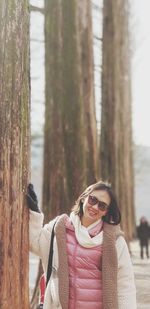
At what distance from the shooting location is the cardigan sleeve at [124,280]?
3990mm

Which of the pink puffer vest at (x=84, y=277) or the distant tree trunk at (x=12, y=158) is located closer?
the pink puffer vest at (x=84, y=277)

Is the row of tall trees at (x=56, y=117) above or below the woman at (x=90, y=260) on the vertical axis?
above

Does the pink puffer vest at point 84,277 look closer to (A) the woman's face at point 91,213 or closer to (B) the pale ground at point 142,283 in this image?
(A) the woman's face at point 91,213

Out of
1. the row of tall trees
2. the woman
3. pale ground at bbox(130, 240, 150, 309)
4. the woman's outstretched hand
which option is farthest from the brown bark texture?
A: the woman

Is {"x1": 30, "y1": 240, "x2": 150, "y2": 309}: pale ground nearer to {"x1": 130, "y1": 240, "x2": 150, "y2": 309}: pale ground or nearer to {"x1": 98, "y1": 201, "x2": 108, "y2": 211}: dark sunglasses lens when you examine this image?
{"x1": 130, "y1": 240, "x2": 150, "y2": 309}: pale ground

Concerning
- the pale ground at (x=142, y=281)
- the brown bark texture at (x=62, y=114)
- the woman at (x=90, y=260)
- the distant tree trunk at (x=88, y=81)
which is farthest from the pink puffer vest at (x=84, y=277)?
the distant tree trunk at (x=88, y=81)

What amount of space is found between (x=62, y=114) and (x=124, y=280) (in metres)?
7.58

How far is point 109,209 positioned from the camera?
413cm

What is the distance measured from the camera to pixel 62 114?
451 inches

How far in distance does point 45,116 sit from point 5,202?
7.54 meters

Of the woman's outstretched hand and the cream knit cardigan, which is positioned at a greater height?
the woman's outstretched hand

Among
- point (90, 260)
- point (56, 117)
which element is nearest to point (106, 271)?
point (90, 260)

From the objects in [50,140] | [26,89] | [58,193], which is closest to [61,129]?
[50,140]

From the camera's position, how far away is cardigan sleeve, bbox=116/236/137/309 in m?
3.99
